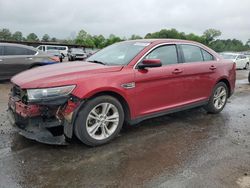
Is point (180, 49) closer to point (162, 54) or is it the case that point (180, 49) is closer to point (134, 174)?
point (162, 54)

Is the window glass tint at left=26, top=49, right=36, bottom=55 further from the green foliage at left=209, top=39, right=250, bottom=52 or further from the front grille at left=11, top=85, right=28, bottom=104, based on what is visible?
the green foliage at left=209, top=39, right=250, bottom=52

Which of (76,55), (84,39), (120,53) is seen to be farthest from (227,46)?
(120,53)

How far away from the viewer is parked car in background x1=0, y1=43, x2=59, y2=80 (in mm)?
9975

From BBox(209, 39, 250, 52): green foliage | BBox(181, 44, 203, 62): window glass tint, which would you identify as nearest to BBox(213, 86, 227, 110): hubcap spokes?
BBox(181, 44, 203, 62): window glass tint

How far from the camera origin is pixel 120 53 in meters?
5.06

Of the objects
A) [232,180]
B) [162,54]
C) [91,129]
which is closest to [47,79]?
[91,129]

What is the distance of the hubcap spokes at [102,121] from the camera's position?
4.11 m

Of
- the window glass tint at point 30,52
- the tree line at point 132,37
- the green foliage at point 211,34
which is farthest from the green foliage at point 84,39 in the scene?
the window glass tint at point 30,52

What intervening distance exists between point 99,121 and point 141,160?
2.82 ft

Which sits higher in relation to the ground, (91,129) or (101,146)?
(91,129)

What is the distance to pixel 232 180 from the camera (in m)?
3.32

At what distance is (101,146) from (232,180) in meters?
1.84

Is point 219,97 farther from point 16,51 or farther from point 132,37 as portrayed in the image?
point 132,37

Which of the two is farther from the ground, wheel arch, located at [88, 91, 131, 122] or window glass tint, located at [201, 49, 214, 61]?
window glass tint, located at [201, 49, 214, 61]
